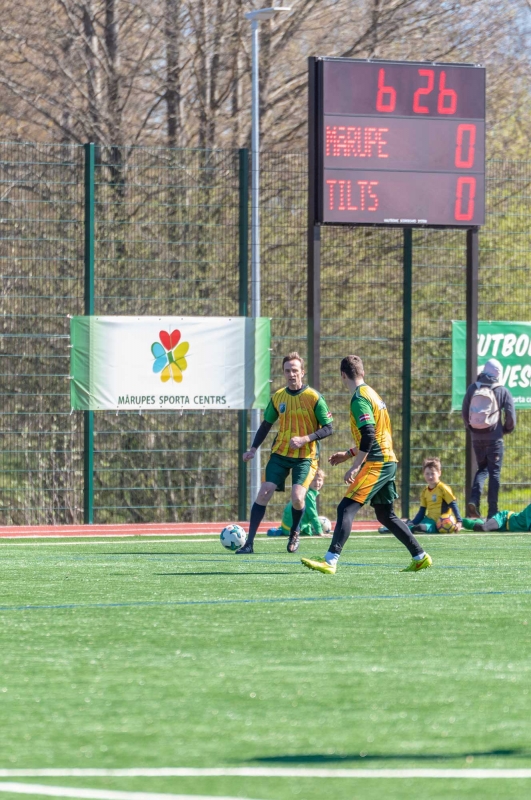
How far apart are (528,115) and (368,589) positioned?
22095mm

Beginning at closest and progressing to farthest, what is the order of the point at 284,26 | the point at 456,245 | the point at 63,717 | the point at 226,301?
1. the point at 63,717
2. the point at 226,301
3. the point at 456,245
4. the point at 284,26

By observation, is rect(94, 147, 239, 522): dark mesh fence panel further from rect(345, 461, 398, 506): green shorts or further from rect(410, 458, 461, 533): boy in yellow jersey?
rect(345, 461, 398, 506): green shorts

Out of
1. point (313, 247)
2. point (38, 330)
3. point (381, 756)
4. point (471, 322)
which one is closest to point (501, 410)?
point (471, 322)

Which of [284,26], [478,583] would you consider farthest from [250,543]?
[284,26]

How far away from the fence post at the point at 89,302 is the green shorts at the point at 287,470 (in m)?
5.90

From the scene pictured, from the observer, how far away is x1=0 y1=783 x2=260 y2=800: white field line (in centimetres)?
491

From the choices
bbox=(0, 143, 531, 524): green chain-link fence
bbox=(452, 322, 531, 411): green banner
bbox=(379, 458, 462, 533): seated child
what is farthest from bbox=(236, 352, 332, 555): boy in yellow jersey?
bbox=(452, 322, 531, 411): green banner

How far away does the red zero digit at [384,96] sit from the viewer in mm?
19281

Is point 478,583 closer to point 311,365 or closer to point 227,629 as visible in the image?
point 227,629

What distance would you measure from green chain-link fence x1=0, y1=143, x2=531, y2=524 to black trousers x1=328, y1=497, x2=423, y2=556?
8518 millimetres

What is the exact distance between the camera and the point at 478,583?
11.9 metres

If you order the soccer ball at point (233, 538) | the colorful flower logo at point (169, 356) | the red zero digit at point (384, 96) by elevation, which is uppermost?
the red zero digit at point (384, 96)

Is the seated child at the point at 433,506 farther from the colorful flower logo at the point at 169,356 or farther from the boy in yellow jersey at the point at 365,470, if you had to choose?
the boy in yellow jersey at the point at 365,470

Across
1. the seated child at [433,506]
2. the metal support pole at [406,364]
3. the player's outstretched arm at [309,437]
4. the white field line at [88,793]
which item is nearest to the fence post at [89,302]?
the seated child at [433,506]
